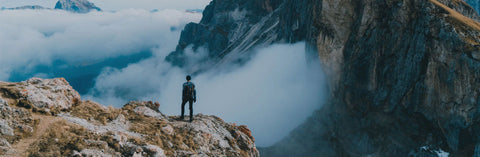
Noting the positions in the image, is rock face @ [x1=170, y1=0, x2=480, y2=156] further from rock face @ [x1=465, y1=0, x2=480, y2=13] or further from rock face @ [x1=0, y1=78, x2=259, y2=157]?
rock face @ [x1=465, y1=0, x2=480, y2=13]

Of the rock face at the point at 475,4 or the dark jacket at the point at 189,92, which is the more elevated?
the rock face at the point at 475,4

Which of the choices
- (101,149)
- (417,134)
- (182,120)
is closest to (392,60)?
(417,134)

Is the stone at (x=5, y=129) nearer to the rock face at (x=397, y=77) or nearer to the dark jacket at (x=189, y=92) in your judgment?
the dark jacket at (x=189, y=92)

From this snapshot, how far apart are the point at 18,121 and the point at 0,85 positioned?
3.56 meters

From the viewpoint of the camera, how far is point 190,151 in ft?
53.4

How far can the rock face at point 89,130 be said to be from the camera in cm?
1254

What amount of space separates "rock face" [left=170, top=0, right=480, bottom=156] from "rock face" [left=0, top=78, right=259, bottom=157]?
1649 inches

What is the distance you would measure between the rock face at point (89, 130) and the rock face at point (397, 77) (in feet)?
137

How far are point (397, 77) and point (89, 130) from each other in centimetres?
5863

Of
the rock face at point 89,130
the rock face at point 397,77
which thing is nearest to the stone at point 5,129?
the rock face at point 89,130

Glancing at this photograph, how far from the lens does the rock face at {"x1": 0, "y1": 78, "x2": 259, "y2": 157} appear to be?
1254 cm

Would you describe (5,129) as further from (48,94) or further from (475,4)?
(475,4)

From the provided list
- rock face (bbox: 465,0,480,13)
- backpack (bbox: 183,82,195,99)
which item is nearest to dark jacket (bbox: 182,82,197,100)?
backpack (bbox: 183,82,195,99)

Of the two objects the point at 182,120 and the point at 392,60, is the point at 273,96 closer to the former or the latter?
the point at 392,60
